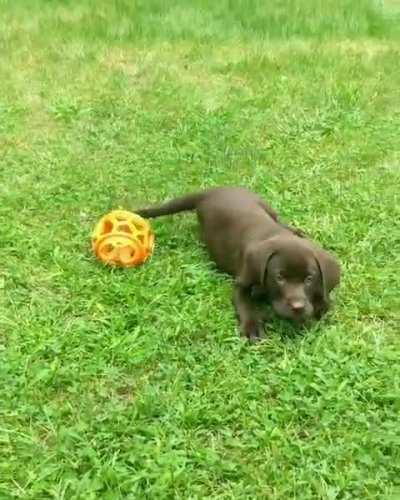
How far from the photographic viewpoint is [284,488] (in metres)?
3.25

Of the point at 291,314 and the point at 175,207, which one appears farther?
the point at 175,207

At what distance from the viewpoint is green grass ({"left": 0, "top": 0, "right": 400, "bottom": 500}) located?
3375 mm

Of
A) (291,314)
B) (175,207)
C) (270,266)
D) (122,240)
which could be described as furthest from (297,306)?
(175,207)

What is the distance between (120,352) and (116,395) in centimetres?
28

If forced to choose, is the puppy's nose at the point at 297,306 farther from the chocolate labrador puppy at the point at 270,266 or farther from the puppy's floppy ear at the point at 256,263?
the puppy's floppy ear at the point at 256,263

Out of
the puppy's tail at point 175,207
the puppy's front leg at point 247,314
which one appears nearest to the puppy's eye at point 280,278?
the puppy's front leg at point 247,314

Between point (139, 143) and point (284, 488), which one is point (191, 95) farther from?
point (284, 488)

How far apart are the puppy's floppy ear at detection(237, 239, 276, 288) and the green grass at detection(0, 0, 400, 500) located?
0.69 feet

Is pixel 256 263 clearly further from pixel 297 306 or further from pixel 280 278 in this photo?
pixel 297 306

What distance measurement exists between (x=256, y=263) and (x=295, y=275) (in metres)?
0.20

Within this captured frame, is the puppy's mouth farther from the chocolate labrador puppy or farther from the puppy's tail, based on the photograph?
the puppy's tail

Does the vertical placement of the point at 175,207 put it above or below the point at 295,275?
below

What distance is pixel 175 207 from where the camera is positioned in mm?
5152

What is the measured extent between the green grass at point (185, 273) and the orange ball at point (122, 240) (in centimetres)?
9
